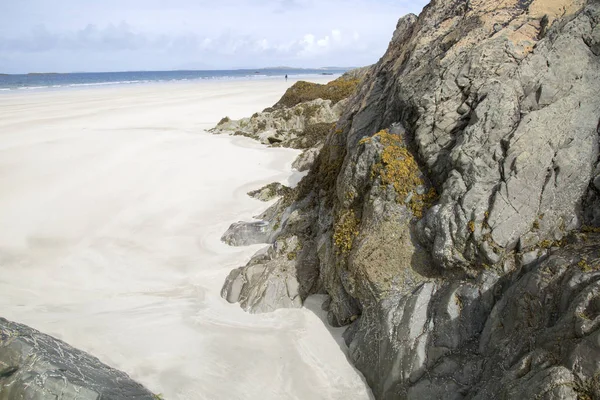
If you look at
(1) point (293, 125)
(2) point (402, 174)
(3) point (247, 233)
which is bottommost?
(3) point (247, 233)

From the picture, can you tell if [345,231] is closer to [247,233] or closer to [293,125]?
[247,233]

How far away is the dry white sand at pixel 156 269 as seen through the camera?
21.0 feet

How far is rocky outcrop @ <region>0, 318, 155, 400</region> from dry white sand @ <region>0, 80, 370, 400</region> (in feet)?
2.25

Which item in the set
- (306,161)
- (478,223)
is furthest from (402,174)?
(306,161)

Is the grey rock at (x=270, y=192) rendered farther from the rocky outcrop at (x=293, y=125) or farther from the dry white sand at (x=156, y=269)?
the rocky outcrop at (x=293, y=125)

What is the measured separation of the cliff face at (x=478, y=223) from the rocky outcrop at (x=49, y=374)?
9.44ft

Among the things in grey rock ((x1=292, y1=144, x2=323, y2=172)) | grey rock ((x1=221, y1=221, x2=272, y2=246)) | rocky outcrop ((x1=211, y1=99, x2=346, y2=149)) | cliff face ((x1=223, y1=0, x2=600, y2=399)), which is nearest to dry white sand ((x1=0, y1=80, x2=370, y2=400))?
grey rock ((x1=221, y1=221, x2=272, y2=246))

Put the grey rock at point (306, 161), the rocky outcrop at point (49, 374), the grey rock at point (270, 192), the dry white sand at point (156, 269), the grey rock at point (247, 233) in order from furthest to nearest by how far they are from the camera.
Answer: the grey rock at point (306, 161)
the grey rock at point (270, 192)
the grey rock at point (247, 233)
the dry white sand at point (156, 269)
the rocky outcrop at point (49, 374)

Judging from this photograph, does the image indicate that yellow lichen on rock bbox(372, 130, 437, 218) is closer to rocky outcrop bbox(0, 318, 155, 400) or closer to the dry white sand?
the dry white sand

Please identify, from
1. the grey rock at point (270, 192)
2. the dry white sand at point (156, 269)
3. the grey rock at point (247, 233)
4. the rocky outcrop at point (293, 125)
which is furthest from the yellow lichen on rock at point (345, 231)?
the rocky outcrop at point (293, 125)

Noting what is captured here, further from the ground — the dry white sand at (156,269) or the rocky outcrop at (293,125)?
the rocky outcrop at (293,125)

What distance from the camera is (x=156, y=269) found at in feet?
31.8

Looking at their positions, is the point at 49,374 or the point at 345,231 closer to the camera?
the point at 49,374

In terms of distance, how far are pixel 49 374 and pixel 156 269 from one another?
16.0 feet
